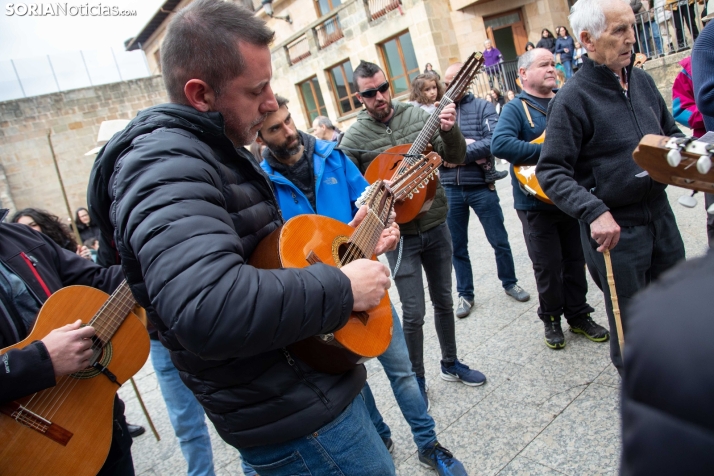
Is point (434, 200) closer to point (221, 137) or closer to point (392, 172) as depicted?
point (392, 172)

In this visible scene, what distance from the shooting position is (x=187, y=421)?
9.21 feet

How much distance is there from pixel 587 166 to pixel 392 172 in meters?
1.15

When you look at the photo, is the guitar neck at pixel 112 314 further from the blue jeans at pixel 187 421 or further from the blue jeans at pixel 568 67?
the blue jeans at pixel 568 67

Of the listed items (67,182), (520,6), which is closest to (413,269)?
(520,6)

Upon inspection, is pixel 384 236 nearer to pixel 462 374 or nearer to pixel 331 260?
pixel 331 260

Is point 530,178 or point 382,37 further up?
point 382,37

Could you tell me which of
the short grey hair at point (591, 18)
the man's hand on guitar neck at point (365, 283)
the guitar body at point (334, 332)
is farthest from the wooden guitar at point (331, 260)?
the short grey hair at point (591, 18)

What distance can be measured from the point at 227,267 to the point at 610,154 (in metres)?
2.15

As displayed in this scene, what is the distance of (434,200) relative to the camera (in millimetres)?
3252

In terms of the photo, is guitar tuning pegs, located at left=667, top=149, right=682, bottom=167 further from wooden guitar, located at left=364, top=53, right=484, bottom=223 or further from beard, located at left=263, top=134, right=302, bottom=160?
beard, located at left=263, top=134, right=302, bottom=160

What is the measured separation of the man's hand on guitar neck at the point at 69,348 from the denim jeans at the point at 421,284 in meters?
1.72

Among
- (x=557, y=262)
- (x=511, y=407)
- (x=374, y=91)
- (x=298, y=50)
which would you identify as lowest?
(x=511, y=407)

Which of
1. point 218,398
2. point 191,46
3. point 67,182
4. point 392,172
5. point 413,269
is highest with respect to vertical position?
point 67,182

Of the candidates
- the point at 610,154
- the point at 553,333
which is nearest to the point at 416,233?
the point at 610,154
